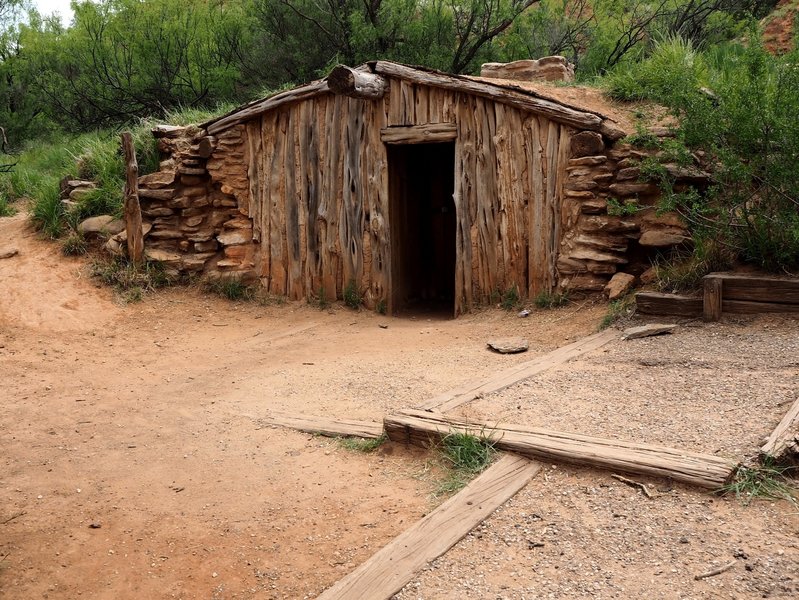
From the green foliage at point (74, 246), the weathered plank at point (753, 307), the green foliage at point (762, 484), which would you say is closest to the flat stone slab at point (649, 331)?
the weathered plank at point (753, 307)

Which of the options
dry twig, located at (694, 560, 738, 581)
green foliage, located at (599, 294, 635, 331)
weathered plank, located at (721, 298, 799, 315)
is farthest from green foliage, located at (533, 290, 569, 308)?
dry twig, located at (694, 560, 738, 581)

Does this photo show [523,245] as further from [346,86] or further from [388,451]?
[388,451]

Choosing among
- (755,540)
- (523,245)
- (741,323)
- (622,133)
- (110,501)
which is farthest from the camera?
(523,245)

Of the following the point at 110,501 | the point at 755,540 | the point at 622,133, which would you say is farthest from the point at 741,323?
the point at 110,501

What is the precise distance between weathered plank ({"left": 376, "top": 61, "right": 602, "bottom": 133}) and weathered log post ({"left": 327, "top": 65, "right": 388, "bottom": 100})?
22cm

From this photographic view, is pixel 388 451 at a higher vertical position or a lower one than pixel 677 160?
lower

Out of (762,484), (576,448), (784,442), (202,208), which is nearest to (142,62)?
(202,208)

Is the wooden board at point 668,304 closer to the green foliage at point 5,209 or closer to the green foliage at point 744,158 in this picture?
the green foliage at point 744,158

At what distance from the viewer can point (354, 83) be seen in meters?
8.34

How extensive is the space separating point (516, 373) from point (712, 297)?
1910 mm

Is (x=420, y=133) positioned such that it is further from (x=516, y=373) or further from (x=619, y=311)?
(x=516, y=373)

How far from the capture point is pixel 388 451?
4.81 m

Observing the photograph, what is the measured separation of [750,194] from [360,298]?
4.24 metres

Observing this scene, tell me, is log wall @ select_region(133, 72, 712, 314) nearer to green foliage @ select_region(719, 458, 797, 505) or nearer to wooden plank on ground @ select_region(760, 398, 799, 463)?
wooden plank on ground @ select_region(760, 398, 799, 463)
